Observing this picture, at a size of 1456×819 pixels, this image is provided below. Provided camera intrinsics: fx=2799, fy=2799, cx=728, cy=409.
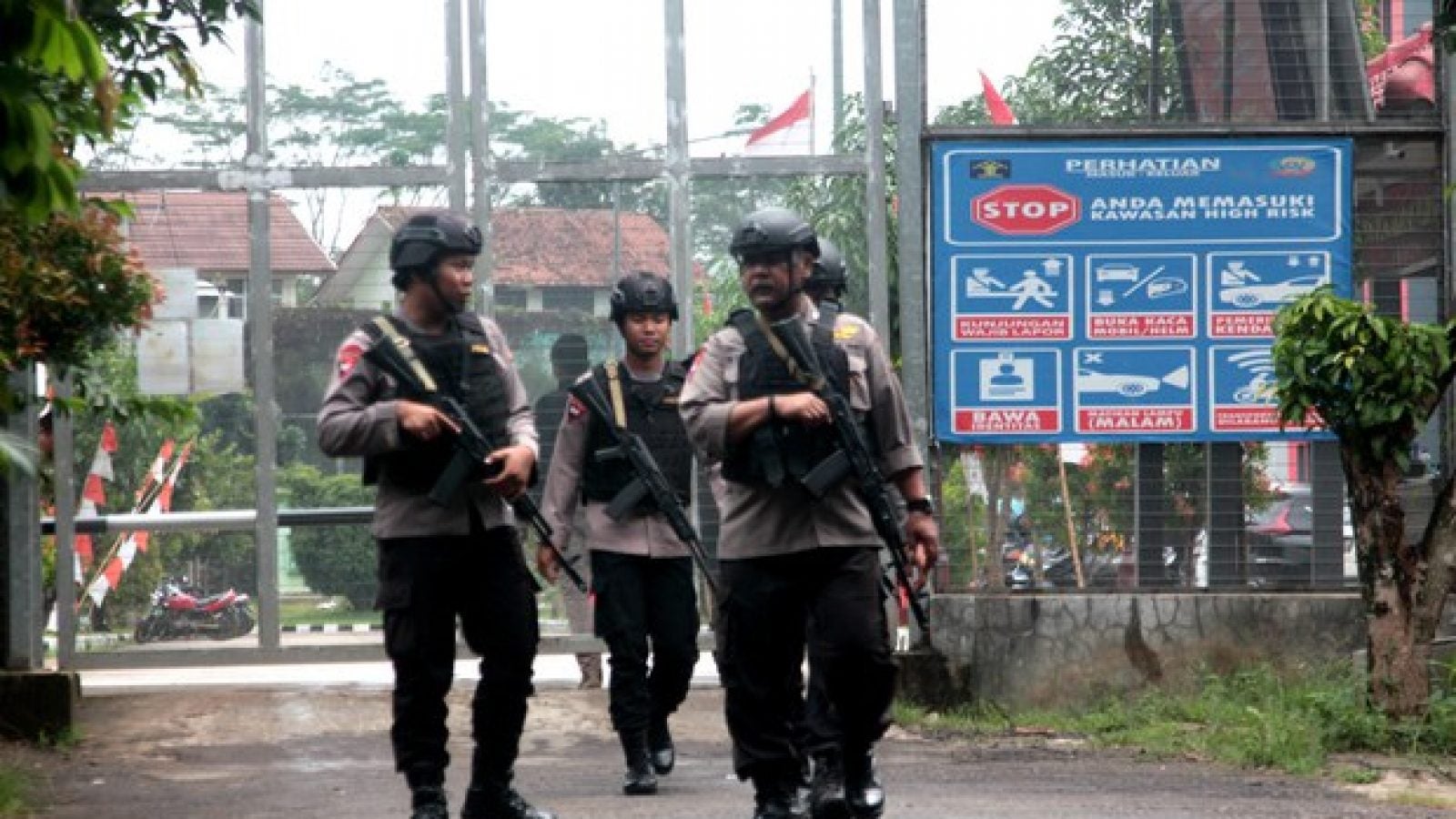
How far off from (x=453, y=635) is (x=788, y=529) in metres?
1.17

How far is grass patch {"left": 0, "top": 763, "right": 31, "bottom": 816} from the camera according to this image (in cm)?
996

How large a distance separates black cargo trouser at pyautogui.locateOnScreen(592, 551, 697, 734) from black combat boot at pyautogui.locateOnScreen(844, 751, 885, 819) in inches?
94.5

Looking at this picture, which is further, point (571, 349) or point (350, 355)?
point (571, 349)

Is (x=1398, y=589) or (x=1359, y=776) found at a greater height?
(x=1398, y=589)

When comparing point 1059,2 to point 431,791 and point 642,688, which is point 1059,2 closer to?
point 642,688

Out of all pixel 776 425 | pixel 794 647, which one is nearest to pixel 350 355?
pixel 776 425

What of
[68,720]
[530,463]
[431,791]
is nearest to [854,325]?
[530,463]

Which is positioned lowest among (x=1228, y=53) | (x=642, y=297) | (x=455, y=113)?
(x=642, y=297)

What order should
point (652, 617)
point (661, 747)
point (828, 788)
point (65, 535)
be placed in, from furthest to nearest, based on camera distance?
point (65, 535)
point (652, 617)
point (661, 747)
point (828, 788)

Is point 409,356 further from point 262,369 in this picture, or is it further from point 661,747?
point 262,369

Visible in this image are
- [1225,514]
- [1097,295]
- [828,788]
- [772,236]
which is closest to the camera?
[772,236]

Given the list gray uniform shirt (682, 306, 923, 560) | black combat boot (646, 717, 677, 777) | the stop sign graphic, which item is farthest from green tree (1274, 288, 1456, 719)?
gray uniform shirt (682, 306, 923, 560)

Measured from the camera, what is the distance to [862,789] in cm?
869

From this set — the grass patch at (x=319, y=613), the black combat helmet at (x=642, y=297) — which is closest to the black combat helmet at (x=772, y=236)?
the black combat helmet at (x=642, y=297)
